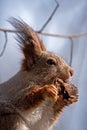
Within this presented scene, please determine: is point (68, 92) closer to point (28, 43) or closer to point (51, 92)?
point (51, 92)

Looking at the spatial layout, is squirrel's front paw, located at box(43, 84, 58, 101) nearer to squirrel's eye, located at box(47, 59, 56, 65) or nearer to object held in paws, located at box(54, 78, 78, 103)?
object held in paws, located at box(54, 78, 78, 103)

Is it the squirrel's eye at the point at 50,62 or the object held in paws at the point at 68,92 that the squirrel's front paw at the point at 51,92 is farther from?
the squirrel's eye at the point at 50,62

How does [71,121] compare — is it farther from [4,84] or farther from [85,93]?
[85,93]

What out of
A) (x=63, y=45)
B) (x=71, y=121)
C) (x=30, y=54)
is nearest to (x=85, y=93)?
(x=63, y=45)

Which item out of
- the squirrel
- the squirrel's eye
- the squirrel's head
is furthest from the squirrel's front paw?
the squirrel's eye

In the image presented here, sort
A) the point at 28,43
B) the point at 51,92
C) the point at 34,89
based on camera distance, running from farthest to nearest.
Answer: the point at 28,43, the point at 34,89, the point at 51,92

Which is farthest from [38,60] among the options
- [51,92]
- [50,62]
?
[51,92]

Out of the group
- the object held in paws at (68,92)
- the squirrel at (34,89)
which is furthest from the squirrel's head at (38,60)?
the object held in paws at (68,92)

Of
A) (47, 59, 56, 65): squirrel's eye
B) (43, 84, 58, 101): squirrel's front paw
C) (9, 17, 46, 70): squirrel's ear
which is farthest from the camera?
(47, 59, 56, 65): squirrel's eye
